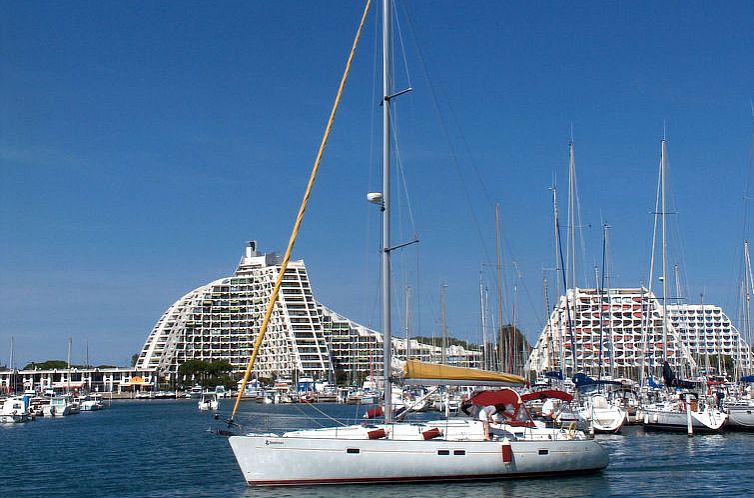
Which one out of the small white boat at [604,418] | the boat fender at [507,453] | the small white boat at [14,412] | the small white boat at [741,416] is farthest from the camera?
the small white boat at [14,412]

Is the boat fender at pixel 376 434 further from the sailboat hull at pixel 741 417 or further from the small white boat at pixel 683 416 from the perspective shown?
the sailboat hull at pixel 741 417

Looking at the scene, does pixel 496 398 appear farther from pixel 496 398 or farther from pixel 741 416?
pixel 741 416

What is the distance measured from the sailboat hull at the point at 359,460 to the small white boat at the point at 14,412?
66915 millimetres

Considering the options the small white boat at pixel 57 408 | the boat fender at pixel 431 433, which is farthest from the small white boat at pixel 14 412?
the boat fender at pixel 431 433

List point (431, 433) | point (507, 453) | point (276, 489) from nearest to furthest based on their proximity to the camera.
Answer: point (276, 489) → point (431, 433) → point (507, 453)

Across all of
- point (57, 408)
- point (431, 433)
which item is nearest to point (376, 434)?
point (431, 433)

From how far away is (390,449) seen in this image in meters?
25.2

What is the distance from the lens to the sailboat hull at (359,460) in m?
24.9

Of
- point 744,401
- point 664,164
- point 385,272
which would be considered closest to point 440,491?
point 385,272

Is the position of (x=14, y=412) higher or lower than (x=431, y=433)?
lower

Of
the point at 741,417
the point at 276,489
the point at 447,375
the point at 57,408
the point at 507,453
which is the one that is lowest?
the point at 57,408

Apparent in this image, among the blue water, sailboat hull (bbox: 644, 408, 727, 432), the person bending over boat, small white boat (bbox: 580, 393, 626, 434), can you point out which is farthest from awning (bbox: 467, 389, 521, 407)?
sailboat hull (bbox: 644, 408, 727, 432)

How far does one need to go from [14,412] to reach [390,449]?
70.0 m

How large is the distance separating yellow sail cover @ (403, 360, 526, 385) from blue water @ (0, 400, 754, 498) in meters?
3.22
